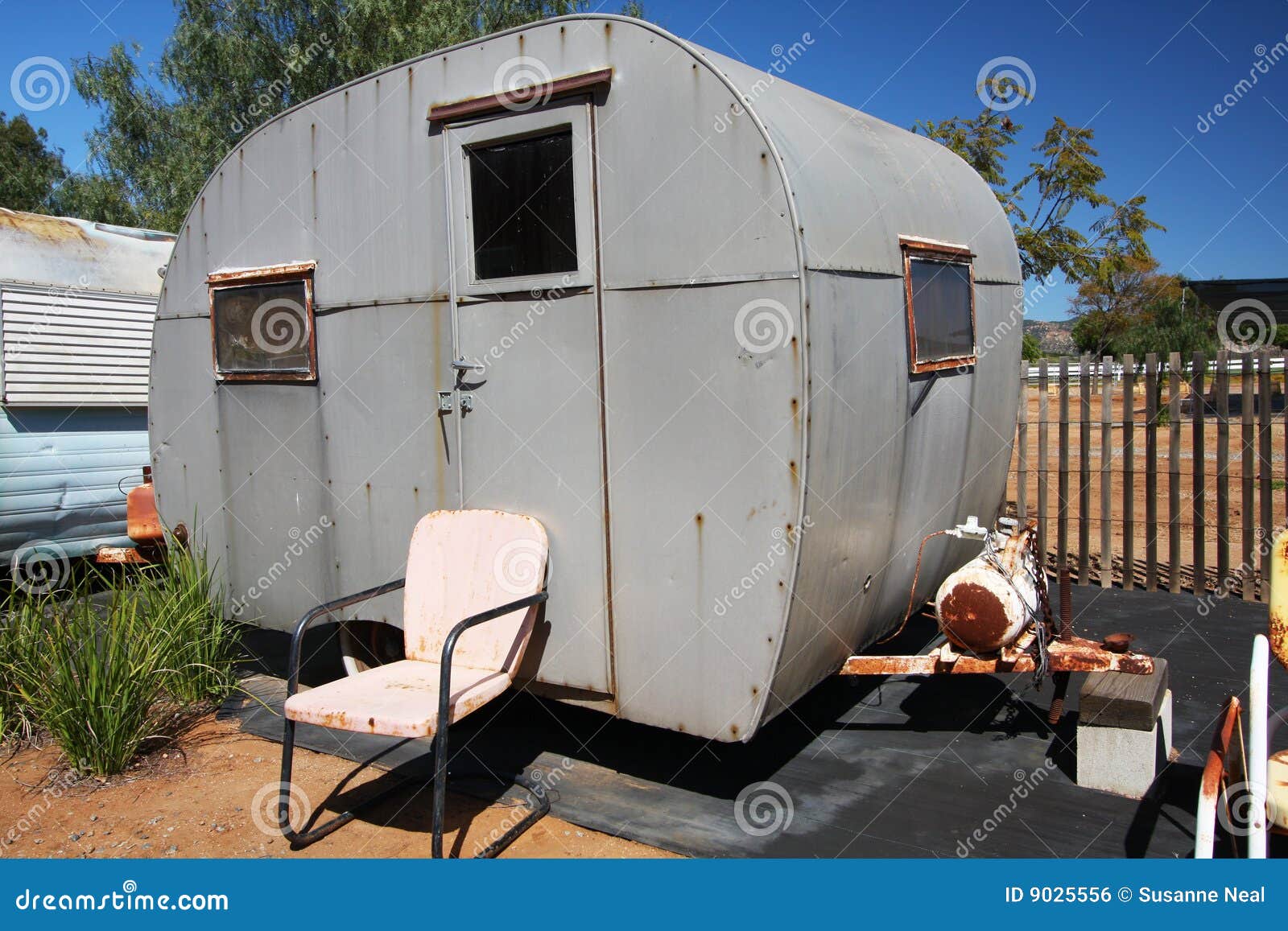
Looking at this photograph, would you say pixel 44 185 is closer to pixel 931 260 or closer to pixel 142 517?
pixel 142 517

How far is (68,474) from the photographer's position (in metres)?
7.86

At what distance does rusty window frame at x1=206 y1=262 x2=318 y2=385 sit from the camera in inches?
204

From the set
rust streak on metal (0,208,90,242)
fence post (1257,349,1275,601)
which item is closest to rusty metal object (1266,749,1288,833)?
fence post (1257,349,1275,601)

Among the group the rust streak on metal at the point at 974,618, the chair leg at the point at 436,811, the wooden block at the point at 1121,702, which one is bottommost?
the chair leg at the point at 436,811

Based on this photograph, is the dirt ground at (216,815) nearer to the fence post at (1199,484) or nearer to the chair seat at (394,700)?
the chair seat at (394,700)

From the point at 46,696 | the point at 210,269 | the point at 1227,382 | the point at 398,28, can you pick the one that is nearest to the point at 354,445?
the point at 210,269

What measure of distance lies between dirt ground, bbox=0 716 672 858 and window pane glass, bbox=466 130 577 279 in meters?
2.41

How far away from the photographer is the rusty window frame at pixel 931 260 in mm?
4520

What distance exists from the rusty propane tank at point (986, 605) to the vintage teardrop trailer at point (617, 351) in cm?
34

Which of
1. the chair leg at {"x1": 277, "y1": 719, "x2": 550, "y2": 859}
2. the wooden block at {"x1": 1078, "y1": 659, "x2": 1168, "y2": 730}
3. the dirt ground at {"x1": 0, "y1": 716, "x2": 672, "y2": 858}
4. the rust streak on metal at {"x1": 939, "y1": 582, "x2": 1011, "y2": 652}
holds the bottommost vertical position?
the dirt ground at {"x1": 0, "y1": 716, "x2": 672, "y2": 858}

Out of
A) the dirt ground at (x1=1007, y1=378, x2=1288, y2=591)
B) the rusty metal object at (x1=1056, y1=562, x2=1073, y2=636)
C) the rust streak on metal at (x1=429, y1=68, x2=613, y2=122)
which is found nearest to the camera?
the rust streak on metal at (x1=429, y1=68, x2=613, y2=122)

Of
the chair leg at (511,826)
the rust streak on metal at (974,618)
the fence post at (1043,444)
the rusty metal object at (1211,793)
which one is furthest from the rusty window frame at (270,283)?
the fence post at (1043,444)

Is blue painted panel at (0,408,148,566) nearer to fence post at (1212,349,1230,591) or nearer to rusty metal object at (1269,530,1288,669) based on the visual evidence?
rusty metal object at (1269,530,1288,669)

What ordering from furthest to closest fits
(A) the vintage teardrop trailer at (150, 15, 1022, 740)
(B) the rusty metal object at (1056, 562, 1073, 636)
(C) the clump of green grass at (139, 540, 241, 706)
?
(C) the clump of green grass at (139, 540, 241, 706) → (B) the rusty metal object at (1056, 562, 1073, 636) → (A) the vintage teardrop trailer at (150, 15, 1022, 740)
